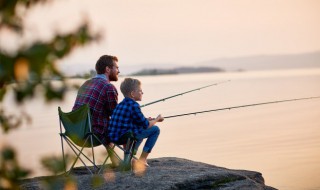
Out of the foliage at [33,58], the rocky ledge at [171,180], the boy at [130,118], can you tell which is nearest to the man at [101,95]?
the boy at [130,118]

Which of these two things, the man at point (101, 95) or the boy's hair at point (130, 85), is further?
the man at point (101, 95)

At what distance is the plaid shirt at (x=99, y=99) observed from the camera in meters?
6.25

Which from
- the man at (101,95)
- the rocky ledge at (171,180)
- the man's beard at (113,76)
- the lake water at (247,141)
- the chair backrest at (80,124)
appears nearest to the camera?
the rocky ledge at (171,180)

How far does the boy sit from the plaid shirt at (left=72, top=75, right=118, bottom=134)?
16 centimetres

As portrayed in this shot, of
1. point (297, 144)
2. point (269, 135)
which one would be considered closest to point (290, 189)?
point (297, 144)

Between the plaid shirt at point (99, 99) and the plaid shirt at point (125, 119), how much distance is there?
7.9 inches

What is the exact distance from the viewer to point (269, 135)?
14.7m

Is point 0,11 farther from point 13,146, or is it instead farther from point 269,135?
point 269,135

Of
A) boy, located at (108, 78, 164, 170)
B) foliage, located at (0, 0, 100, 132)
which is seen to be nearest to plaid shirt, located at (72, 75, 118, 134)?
boy, located at (108, 78, 164, 170)

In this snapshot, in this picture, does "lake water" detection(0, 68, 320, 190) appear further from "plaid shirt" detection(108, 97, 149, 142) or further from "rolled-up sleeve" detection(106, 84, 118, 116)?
"plaid shirt" detection(108, 97, 149, 142)

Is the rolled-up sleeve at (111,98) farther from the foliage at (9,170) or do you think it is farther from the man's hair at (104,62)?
the foliage at (9,170)

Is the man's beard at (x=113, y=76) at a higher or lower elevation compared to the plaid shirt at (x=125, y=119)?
higher

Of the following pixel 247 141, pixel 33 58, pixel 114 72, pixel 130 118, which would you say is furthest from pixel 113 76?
pixel 247 141

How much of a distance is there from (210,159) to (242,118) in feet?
26.7
